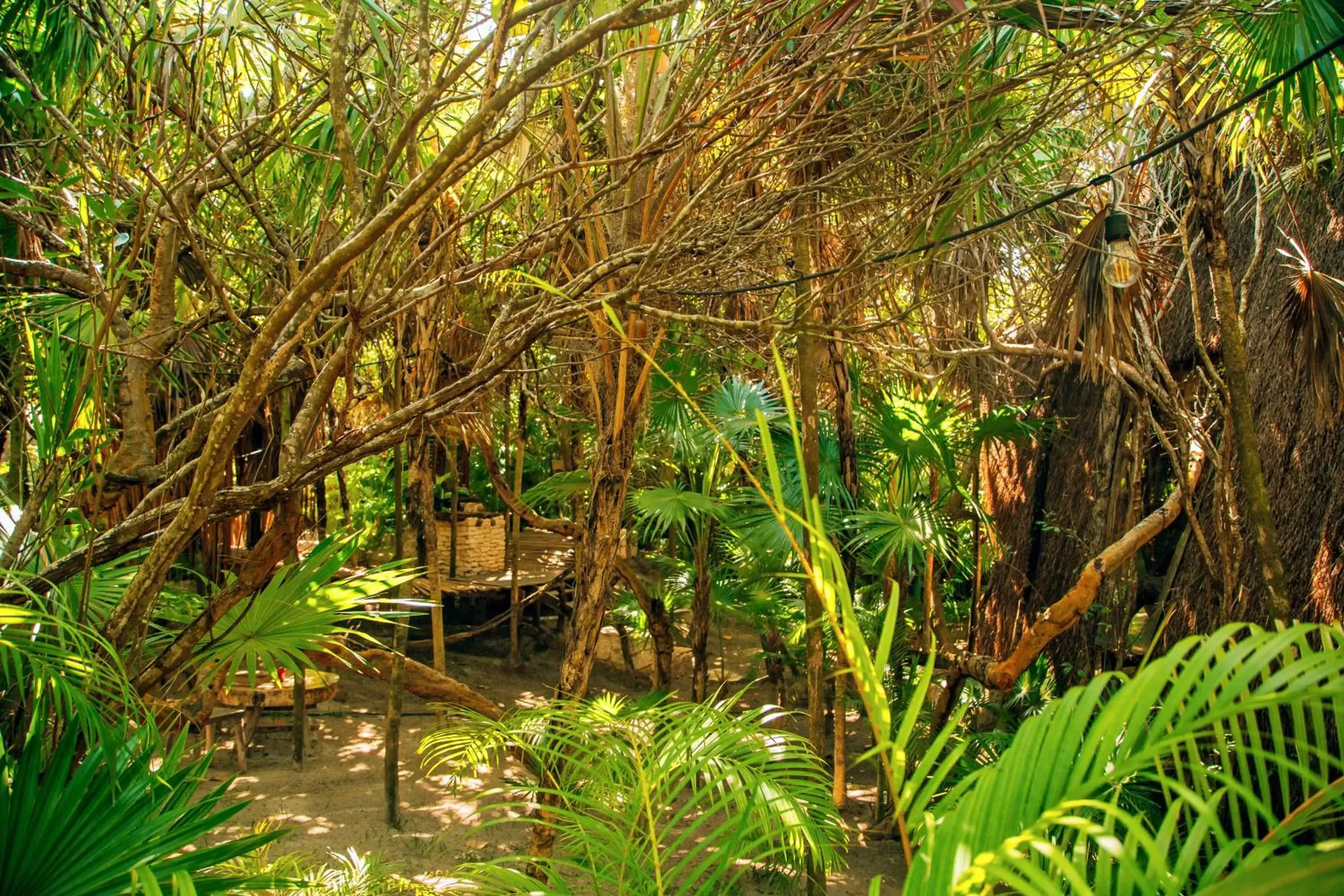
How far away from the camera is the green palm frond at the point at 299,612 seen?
2.46m

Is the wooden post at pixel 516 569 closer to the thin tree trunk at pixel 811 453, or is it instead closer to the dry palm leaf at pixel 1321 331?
the thin tree trunk at pixel 811 453

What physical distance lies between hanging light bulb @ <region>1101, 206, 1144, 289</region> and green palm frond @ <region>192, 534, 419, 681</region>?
280cm

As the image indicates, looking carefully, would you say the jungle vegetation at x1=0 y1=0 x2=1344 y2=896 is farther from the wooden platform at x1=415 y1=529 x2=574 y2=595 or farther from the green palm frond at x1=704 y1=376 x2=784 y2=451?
the wooden platform at x1=415 y1=529 x2=574 y2=595

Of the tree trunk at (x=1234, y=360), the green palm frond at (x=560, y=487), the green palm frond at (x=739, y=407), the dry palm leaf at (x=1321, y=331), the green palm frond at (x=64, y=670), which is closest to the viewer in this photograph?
the green palm frond at (x=64, y=670)

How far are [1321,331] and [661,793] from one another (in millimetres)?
3445

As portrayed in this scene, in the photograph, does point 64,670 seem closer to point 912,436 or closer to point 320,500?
point 912,436

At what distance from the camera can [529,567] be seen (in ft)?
33.6

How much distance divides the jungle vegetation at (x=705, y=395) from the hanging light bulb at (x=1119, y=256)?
2 centimetres

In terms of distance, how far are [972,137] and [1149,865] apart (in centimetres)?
294

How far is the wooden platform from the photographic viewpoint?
371 inches

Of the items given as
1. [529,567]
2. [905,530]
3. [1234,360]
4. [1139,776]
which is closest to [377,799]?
Result: [905,530]

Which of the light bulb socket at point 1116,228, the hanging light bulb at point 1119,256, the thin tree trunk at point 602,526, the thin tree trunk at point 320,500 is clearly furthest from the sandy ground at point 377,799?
the light bulb socket at point 1116,228

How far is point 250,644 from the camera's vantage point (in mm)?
2449

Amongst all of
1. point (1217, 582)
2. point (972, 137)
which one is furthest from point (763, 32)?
point (1217, 582)
